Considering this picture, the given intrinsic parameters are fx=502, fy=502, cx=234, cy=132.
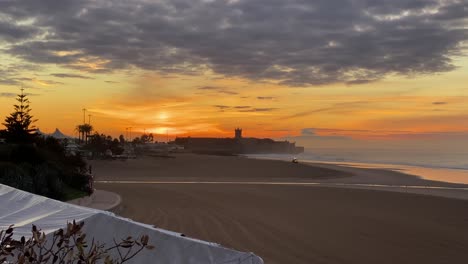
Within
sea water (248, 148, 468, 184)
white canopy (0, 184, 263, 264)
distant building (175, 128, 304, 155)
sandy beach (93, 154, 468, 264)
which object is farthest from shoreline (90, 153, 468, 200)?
distant building (175, 128, 304, 155)

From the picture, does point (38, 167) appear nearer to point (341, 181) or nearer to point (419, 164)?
point (341, 181)

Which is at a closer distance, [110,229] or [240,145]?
[110,229]

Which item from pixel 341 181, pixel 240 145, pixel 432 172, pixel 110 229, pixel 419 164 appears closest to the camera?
pixel 110 229

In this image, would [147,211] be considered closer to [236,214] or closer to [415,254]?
[236,214]

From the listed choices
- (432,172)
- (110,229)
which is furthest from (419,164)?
(110,229)

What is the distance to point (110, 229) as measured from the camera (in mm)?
4852

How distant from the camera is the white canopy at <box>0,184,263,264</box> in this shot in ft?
14.0

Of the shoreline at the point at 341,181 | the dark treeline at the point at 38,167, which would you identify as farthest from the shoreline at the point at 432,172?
the dark treeline at the point at 38,167

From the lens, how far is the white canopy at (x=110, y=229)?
4270 mm

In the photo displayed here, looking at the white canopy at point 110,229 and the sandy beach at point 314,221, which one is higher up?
the white canopy at point 110,229

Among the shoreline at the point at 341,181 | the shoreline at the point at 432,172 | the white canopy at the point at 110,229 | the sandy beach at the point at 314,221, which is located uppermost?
the white canopy at the point at 110,229

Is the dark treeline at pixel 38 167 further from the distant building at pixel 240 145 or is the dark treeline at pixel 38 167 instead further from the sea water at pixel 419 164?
the distant building at pixel 240 145

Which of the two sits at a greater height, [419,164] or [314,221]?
[419,164]

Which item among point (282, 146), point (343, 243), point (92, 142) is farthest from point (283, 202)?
point (282, 146)
